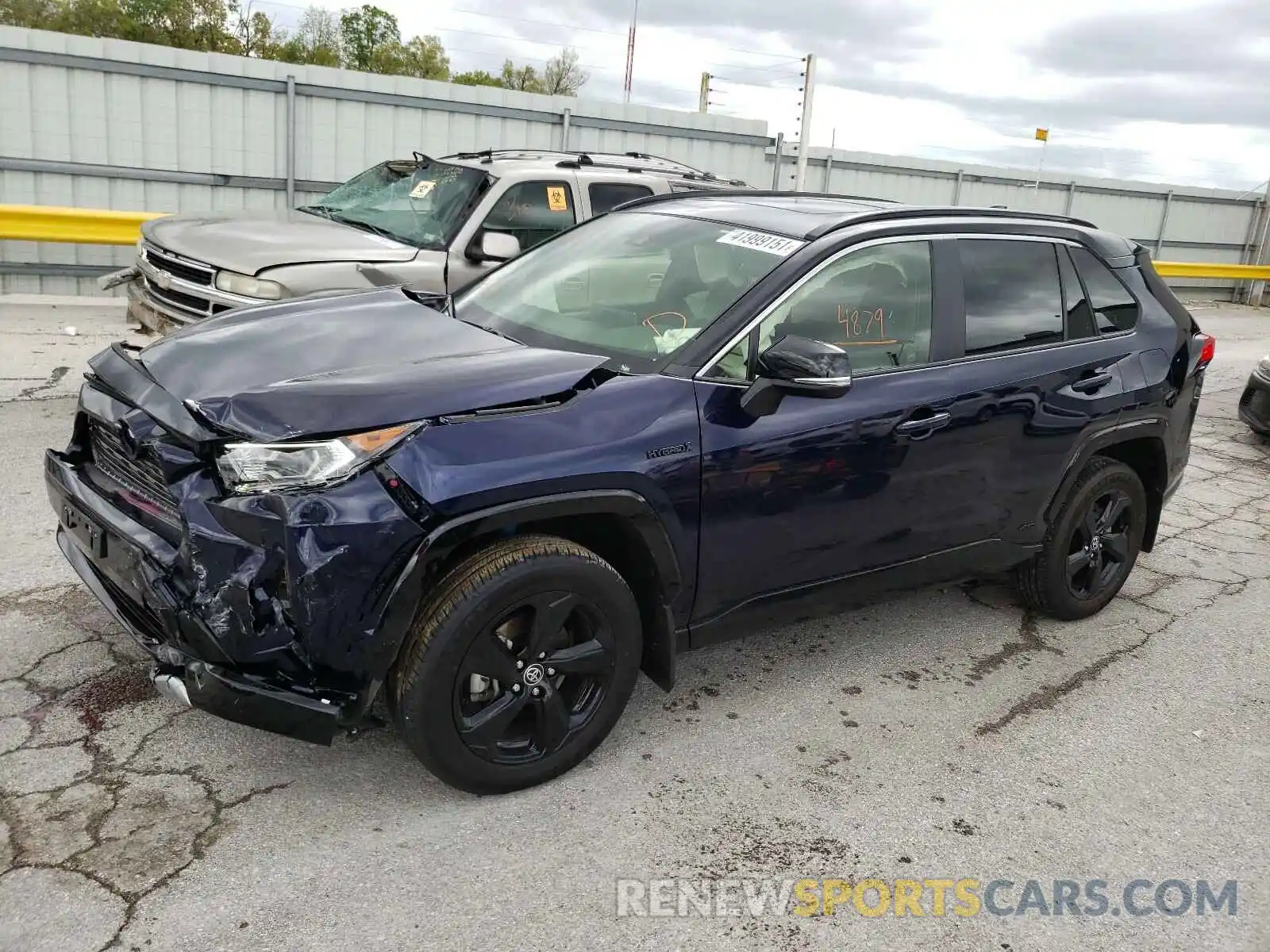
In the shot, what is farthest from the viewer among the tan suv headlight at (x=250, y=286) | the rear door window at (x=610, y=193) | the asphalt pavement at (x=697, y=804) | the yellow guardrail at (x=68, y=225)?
the yellow guardrail at (x=68, y=225)

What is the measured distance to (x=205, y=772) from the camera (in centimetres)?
313

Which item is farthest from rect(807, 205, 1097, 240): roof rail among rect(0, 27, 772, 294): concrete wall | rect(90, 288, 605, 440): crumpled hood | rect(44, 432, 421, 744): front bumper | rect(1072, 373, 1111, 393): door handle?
rect(0, 27, 772, 294): concrete wall

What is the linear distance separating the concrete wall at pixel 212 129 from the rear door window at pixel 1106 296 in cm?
934

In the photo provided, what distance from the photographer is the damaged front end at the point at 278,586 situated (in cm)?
268

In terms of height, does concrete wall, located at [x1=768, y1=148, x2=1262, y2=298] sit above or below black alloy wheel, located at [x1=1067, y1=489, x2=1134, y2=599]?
above

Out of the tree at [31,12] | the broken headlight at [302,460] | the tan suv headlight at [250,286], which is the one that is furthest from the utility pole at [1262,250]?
the tree at [31,12]

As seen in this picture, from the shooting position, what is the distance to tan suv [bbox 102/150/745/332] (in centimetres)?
641

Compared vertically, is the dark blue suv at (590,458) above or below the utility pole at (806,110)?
below

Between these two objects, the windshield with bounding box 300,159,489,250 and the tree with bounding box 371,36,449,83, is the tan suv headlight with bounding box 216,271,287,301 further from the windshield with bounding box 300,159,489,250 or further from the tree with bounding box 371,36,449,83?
the tree with bounding box 371,36,449,83

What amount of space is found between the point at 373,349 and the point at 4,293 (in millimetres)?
9758

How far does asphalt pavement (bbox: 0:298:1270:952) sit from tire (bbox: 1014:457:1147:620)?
19 centimetres

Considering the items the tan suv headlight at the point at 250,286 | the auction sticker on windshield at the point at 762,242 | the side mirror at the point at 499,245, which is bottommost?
the tan suv headlight at the point at 250,286

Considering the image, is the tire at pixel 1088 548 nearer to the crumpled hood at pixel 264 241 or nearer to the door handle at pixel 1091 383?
the door handle at pixel 1091 383

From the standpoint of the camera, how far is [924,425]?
12.3ft
